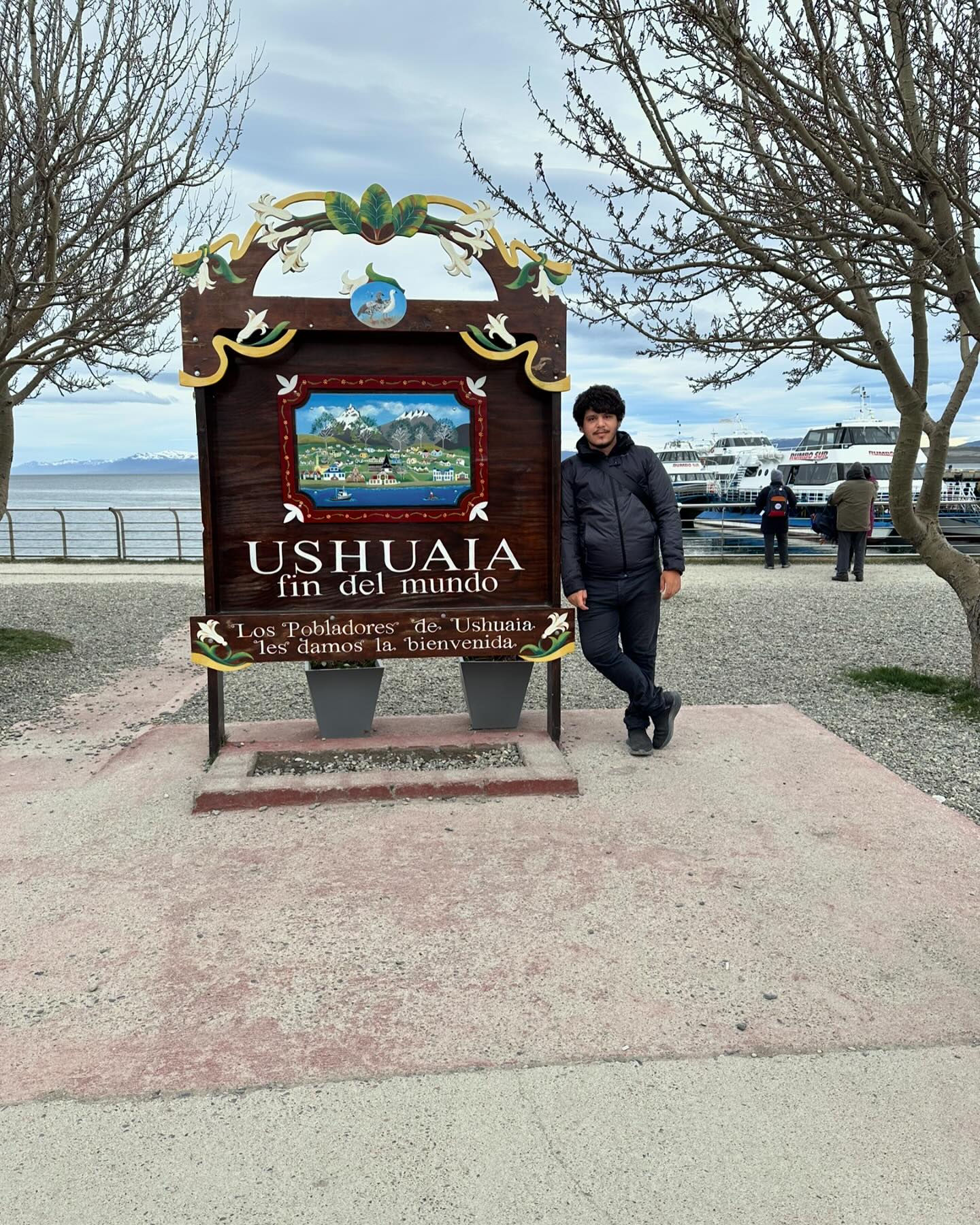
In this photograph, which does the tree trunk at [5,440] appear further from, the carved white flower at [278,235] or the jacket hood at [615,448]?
the jacket hood at [615,448]

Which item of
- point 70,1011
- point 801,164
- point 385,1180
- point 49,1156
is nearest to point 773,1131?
point 385,1180

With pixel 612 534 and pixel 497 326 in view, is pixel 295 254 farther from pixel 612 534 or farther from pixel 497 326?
pixel 612 534

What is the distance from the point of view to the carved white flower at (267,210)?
4.68 m

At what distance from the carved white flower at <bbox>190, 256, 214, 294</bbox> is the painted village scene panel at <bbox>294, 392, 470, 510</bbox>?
75 centimetres

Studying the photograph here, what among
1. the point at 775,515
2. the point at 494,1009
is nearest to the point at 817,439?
the point at 775,515

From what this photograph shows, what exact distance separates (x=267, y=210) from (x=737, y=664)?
18.5ft

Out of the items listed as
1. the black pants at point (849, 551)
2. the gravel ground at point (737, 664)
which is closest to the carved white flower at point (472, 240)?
the gravel ground at point (737, 664)

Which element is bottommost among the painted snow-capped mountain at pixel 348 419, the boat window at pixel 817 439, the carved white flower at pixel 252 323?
the painted snow-capped mountain at pixel 348 419

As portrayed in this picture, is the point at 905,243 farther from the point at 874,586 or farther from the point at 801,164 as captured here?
the point at 874,586

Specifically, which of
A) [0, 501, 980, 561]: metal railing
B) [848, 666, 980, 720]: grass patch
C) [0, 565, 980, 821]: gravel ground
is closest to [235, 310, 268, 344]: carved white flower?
[0, 565, 980, 821]: gravel ground

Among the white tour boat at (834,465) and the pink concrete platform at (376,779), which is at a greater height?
the white tour boat at (834,465)

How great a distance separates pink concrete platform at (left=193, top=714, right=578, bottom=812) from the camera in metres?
4.62

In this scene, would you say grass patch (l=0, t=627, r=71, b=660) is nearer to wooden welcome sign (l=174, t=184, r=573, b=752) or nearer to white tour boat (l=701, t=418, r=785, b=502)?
wooden welcome sign (l=174, t=184, r=573, b=752)

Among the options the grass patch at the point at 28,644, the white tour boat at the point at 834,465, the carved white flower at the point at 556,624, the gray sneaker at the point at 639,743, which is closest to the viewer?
the carved white flower at the point at 556,624
